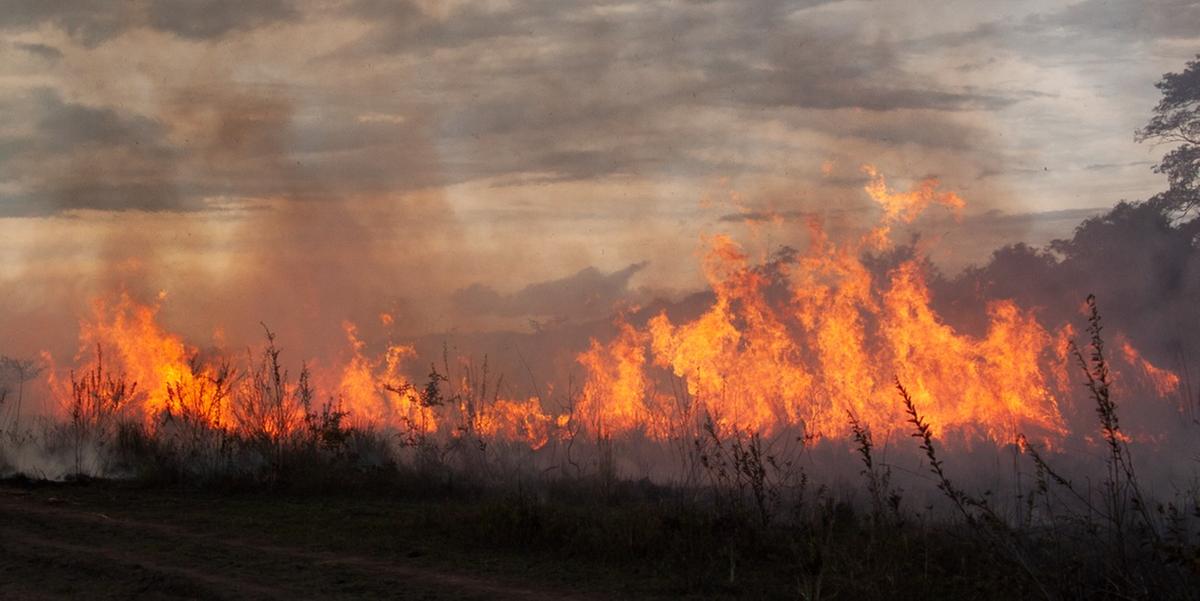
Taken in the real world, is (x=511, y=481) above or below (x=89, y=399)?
below

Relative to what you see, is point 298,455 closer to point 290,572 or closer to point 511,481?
point 511,481

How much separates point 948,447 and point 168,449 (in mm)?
20366

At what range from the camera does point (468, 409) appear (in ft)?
57.7

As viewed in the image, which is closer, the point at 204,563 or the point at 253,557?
the point at 204,563

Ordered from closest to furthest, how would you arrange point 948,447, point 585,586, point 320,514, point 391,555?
point 585,586 → point 391,555 → point 320,514 → point 948,447

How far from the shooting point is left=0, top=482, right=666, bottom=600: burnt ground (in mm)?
9195

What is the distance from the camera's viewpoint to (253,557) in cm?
1053

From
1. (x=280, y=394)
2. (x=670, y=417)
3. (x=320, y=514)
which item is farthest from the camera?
(x=280, y=394)

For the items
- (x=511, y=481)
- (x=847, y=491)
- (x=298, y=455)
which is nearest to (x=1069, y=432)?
(x=847, y=491)

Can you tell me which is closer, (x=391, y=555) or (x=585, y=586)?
(x=585, y=586)

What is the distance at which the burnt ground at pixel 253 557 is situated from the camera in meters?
9.20

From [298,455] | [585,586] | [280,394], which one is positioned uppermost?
[280,394]

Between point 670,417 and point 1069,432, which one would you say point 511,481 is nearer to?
point 670,417

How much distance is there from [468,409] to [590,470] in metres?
2.57
